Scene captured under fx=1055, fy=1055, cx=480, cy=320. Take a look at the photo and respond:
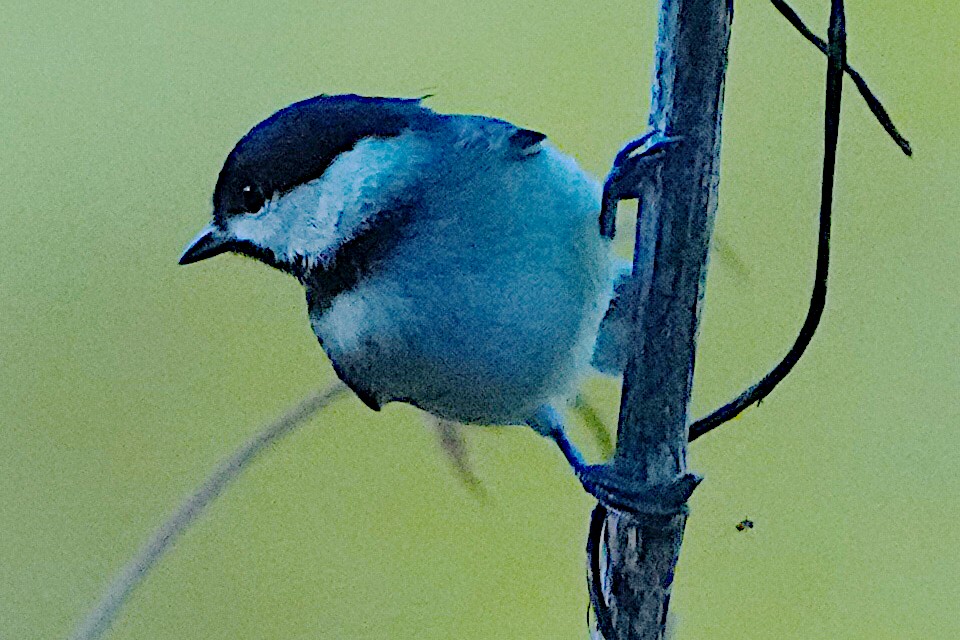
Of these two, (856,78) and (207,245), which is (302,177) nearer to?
(207,245)

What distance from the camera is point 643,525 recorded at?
0.36m

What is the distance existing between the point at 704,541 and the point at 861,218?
0.23 m

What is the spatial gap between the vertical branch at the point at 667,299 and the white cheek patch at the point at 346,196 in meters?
0.10

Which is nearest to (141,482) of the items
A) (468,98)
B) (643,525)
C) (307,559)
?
(307,559)

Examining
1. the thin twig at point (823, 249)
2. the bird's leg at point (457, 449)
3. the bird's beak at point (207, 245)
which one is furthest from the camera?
the bird's leg at point (457, 449)

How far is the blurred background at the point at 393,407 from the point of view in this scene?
64 cm

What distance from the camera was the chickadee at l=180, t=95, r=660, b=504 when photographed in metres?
0.39

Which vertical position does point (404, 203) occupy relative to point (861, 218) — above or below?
above

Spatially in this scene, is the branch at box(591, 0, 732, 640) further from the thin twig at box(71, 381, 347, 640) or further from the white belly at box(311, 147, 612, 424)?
the thin twig at box(71, 381, 347, 640)

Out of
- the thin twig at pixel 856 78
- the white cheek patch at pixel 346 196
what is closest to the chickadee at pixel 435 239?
the white cheek patch at pixel 346 196

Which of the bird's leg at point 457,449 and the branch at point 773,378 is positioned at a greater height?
the branch at point 773,378

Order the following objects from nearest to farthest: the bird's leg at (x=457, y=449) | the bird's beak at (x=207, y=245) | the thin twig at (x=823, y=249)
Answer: the thin twig at (x=823, y=249)
the bird's beak at (x=207, y=245)
the bird's leg at (x=457, y=449)

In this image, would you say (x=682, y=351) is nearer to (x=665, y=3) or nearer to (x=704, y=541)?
(x=665, y=3)

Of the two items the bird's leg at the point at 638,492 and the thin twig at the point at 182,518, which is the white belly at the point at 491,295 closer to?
the bird's leg at the point at 638,492
